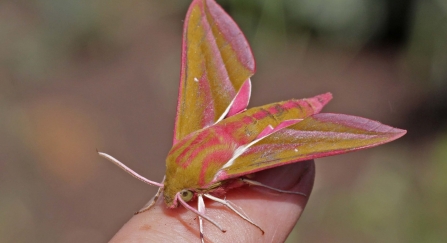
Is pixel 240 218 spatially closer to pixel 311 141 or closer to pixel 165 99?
pixel 311 141

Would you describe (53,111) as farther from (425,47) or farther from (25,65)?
(425,47)

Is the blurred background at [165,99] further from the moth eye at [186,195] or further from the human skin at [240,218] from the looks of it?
the moth eye at [186,195]

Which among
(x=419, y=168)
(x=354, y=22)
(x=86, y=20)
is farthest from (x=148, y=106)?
(x=419, y=168)

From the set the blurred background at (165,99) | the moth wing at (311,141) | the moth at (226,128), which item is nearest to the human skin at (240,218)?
the moth at (226,128)

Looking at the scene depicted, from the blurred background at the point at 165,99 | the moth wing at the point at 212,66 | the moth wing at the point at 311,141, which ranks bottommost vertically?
the blurred background at the point at 165,99

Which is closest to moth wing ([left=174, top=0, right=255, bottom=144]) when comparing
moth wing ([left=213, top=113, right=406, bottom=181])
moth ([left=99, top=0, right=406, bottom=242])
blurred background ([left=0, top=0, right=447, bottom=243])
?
moth ([left=99, top=0, right=406, bottom=242])

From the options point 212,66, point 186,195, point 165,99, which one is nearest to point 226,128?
point 186,195
